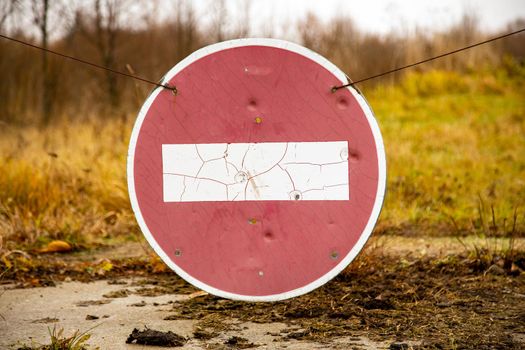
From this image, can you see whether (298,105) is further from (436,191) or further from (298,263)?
(436,191)

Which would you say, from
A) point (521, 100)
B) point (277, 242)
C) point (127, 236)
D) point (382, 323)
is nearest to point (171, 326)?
point (277, 242)

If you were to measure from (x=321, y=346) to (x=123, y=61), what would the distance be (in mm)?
11962

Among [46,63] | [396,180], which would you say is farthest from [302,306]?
[46,63]

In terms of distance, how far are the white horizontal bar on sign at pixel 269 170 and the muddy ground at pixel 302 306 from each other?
54 cm

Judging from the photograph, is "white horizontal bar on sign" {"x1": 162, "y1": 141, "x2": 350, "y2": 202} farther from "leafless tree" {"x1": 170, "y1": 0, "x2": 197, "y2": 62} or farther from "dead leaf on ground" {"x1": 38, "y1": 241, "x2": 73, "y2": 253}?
"leafless tree" {"x1": 170, "y1": 0, "x2": 197, "y2": 62}

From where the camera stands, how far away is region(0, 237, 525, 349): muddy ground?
2.79 m

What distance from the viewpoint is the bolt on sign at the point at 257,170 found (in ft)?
9.21

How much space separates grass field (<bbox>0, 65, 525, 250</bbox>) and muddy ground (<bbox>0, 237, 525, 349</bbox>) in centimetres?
39

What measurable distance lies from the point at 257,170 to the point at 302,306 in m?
0.73

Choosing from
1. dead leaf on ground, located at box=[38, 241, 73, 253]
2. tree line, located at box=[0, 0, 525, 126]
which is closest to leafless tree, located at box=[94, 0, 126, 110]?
tree line, located at box=[0, 0, 525, 126]

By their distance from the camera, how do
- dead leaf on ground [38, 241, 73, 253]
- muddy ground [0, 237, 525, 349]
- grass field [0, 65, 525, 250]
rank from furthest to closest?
grass field [0, 65, 525, 250] < dead leaf on ground [38, 241, 73, 253] < muddy ground [0, 237, 525, 349]

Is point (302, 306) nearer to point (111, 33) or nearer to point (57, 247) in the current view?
point (57, 247)

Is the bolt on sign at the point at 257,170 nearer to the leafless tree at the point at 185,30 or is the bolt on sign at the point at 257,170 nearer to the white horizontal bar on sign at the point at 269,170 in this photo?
the white horizontal bar on sign at the point at 269,170

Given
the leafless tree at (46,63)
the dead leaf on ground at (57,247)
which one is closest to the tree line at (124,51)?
the leafless tree at (46,63)
